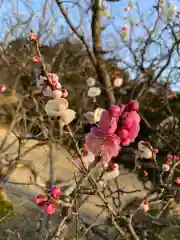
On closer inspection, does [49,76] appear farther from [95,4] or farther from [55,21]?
[55,21]

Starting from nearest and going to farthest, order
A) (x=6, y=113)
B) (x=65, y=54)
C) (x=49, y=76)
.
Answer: (x=49, y=76) < (x=65, y=54) < (x=6, y=113)

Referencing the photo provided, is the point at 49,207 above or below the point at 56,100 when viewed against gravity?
below

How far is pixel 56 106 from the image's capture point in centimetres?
73

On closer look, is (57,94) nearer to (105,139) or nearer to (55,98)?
(55,98)

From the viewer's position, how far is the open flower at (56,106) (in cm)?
72

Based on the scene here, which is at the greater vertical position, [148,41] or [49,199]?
[148,41]

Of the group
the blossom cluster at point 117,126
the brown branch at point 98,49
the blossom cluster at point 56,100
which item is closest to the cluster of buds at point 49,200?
the blossom cluster at point 56,100

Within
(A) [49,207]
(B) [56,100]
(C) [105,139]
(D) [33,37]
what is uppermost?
(D) [33,37]

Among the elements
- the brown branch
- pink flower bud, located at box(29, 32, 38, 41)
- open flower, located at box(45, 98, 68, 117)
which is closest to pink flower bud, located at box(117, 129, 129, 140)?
open flower, located at box(45, 98, 68, 117)

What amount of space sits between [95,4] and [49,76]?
1288 millimetres

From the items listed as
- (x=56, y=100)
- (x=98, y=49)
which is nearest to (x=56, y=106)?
(x=56, y=100)

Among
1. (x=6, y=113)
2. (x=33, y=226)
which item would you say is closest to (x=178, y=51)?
(x=33, y=226)

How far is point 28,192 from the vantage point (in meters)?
3.60

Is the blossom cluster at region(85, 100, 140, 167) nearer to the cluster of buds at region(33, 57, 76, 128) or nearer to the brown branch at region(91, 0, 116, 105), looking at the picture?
the cluster of buds at region(33, 57, 76, 128)
